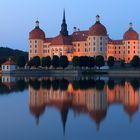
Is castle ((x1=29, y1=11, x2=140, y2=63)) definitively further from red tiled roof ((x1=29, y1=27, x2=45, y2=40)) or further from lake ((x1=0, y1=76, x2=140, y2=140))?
lake ((x1=0, y1=76, x2=140, y2=140))

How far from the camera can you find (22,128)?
9.94m

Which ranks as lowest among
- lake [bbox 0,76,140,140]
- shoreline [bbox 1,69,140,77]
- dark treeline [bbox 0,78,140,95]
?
lake [bbox 0,76,140,140]

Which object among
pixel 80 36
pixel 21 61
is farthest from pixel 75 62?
pixel 80 36

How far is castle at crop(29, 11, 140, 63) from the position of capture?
57406mm

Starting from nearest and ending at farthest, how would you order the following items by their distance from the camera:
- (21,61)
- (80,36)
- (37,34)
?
(21,61) < (80,36) < (37,34)

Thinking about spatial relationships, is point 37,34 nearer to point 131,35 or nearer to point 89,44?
point 89,44

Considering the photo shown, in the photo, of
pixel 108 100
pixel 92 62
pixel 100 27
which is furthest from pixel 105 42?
pixel 108 100

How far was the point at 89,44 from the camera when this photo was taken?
5794 centimetres

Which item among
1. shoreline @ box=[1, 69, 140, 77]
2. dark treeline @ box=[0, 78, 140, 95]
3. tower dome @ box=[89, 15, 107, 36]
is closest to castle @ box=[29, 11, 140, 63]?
tower dome @ box=[89, 15, 107, 36]

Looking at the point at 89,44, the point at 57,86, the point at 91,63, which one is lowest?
the point at 57,86

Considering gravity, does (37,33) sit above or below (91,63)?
above

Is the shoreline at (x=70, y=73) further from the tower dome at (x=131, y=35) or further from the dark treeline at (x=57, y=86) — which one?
the dark treeline at (x=57, y=86)

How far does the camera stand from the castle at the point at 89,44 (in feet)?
188

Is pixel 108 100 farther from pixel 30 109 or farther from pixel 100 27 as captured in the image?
pixel 100 27
